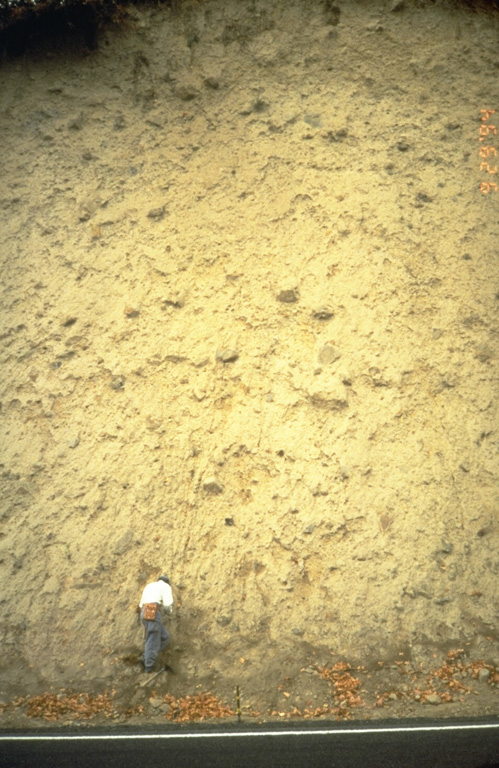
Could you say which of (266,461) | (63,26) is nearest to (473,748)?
(266,461)

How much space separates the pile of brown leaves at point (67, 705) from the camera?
24.3 feet

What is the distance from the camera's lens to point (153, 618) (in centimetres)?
782

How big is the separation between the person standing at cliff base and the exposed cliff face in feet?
1.47

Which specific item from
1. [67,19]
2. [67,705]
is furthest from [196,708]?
[67,19]

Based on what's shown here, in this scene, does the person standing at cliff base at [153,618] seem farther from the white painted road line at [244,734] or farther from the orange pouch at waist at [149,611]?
the white painted road line at [244,734]

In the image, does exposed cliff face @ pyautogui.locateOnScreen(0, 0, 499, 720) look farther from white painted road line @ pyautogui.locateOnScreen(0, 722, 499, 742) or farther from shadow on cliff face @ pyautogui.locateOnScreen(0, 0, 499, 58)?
white painted road line @ pyautogui.locateOnScreen(0, 722, 499, 742)

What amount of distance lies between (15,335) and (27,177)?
3372mm

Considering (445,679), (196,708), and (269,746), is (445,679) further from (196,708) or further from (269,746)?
(196,708)

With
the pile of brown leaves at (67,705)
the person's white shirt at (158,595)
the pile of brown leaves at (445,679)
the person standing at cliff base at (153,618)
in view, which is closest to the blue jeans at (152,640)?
the person standing at cliff base at (153,618)

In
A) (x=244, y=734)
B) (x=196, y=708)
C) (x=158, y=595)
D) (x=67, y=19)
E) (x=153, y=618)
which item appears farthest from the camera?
(x=67, y=19)

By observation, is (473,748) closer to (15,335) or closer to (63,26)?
(15,335)

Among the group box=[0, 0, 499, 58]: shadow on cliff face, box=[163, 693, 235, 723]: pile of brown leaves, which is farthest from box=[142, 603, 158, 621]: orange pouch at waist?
box=[0, 0, 499, 58]: shadow on cliff face

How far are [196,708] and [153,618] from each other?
1289 mm

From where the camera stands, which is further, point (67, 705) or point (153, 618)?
point (153, 618)
